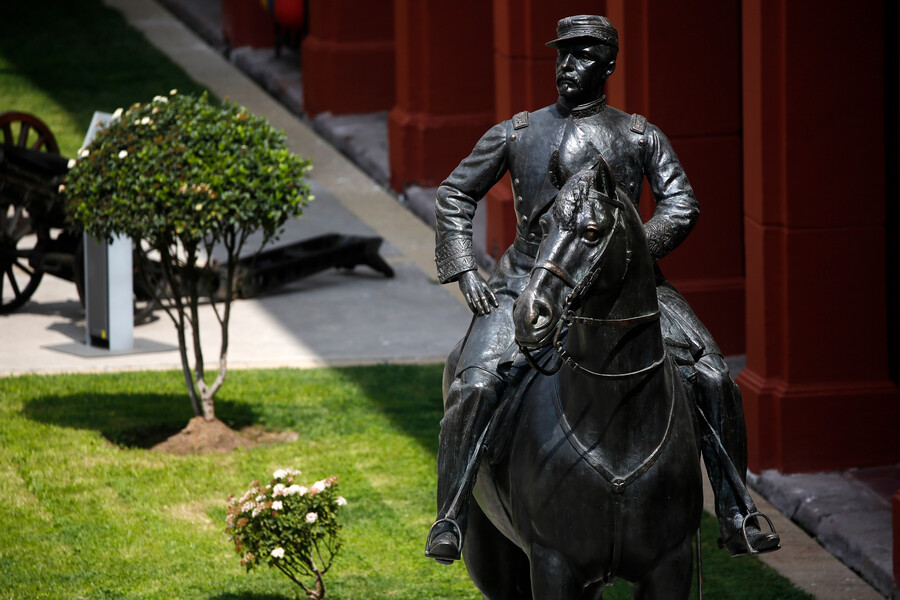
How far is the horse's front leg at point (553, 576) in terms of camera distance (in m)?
5.15

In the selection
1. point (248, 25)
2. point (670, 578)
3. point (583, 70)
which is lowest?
point (670, 578)

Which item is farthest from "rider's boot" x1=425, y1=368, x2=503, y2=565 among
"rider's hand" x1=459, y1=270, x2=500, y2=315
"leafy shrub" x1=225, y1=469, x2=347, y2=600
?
"leafy shrub" x1=225, y1=469, x2=347, y2=600

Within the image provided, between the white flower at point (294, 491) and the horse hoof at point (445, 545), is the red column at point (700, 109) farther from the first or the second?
the horse hoof at point (445, 545)

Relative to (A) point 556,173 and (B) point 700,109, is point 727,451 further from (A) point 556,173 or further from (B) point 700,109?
(B) point 700,109

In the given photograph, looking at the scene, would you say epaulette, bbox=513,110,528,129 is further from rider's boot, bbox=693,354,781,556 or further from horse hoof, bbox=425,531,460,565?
horse hoof, bbox=425,531,460,565

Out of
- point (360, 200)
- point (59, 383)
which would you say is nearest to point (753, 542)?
point (59, 383)

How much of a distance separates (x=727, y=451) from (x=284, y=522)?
109 inches

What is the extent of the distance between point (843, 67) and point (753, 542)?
175 inches

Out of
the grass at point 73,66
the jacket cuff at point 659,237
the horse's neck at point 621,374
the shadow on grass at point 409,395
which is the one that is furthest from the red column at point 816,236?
the grass at point 73,66

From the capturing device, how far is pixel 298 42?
24172mm

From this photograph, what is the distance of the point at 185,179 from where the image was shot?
9.83 meters

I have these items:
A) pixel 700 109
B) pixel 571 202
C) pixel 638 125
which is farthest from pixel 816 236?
pixel 571 202

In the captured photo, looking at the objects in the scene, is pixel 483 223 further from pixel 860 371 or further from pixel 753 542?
pixel 753 542

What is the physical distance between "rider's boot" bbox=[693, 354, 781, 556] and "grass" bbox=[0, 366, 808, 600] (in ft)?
7.48
